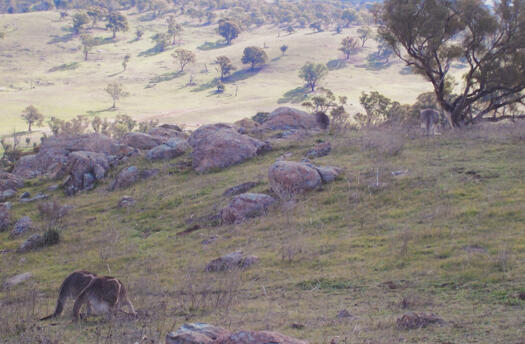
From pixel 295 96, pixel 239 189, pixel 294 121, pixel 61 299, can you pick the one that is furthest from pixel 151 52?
pixel 61 299

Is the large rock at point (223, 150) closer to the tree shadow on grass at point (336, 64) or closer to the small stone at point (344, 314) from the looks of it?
the small stone at point (344, 314)

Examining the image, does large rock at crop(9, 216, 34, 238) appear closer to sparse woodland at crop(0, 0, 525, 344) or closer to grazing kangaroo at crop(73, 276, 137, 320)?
sparse woodland at crop(0, 0, 525, 344)

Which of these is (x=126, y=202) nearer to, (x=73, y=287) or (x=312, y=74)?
(x=73, y=287)

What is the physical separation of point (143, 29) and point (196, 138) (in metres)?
136

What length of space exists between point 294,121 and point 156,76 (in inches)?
3486

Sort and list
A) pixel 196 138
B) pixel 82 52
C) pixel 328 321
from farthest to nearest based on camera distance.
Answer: pixel 82 52 → pixel 196 138 → pixel 328 321

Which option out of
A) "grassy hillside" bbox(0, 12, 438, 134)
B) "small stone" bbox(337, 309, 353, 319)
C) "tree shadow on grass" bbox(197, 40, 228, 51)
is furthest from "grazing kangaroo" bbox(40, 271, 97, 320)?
"tree shadow on grass" bbox(197, 40, 228, 51)

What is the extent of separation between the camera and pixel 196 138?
2767 cm

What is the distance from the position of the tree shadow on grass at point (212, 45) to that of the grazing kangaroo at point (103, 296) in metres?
136

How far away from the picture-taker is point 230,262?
38.8 feet

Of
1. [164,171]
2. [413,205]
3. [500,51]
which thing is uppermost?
[500,51]

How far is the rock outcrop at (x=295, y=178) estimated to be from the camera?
16.5 metres

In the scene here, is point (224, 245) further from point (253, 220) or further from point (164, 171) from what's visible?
point (164, 171)

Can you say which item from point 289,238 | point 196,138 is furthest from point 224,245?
point 196,138
